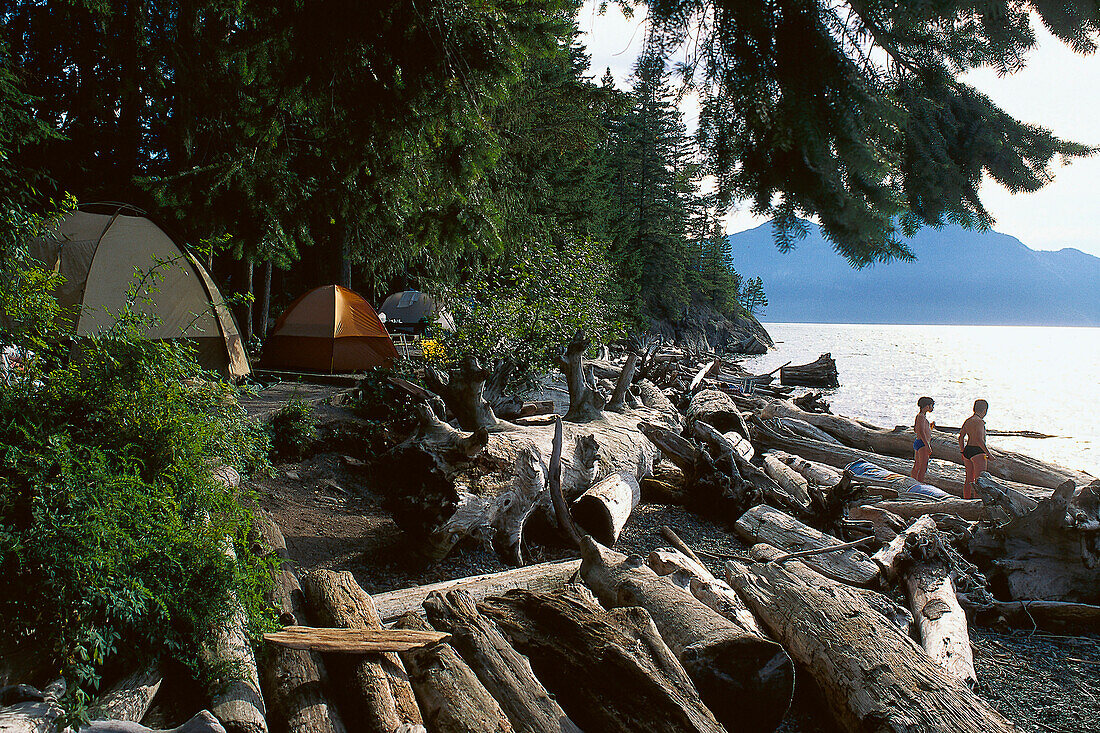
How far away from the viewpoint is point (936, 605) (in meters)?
5.16

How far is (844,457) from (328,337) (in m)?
11.9

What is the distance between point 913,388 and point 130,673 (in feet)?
134

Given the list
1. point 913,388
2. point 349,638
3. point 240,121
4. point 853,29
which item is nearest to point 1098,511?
point 853,29

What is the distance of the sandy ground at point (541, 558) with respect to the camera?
4250 mm

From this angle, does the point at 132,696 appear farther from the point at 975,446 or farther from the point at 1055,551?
the point at 975,446

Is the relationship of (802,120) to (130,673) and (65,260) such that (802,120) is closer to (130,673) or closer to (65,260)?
(130,673)

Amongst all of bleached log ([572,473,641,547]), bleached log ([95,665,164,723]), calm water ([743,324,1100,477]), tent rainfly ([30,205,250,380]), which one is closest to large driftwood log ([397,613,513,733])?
bleached log ([95,665,164,723])

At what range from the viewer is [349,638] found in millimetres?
3518

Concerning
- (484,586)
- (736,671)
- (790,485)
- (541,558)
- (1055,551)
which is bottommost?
(541,558)

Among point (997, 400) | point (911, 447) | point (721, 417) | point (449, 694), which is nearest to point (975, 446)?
point (911, 447)

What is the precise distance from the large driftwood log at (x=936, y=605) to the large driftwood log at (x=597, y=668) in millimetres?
2256

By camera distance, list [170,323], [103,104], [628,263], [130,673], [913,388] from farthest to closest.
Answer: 1. [628,263]
2. [913,388]
3. [103,104]
4. [170,323]
5. [130,673]

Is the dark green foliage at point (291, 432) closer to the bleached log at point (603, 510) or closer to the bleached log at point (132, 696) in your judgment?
the bleached log at point (603, 510)

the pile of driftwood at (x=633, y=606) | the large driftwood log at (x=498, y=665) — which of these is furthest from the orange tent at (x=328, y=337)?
the large driftwood log at (x=498, y=665)
